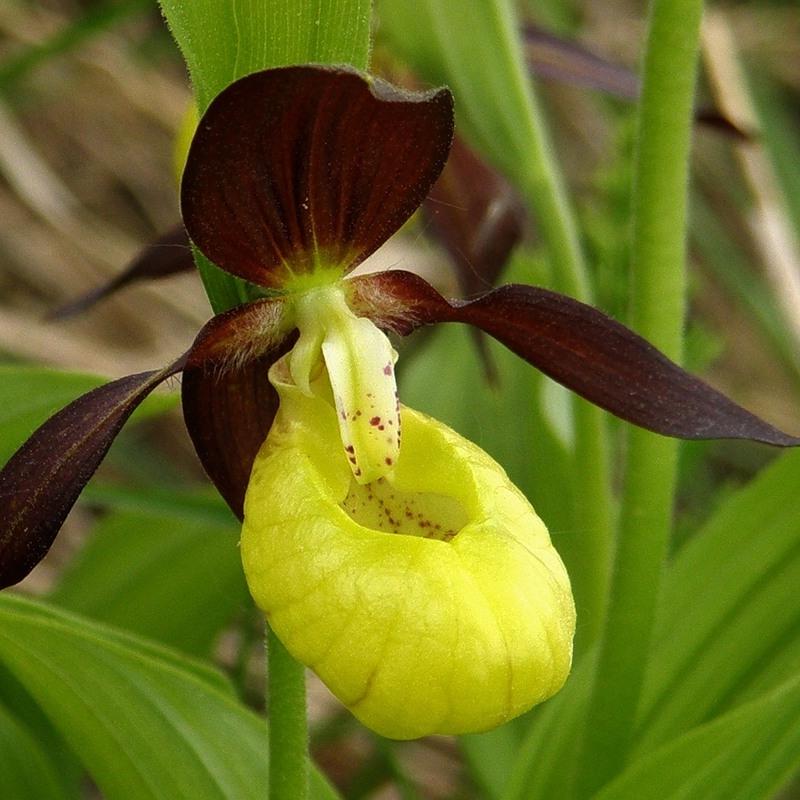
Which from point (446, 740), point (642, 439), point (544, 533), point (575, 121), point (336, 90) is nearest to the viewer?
point (336, 90)

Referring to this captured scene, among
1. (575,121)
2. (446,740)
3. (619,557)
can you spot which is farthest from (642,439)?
(575,121)

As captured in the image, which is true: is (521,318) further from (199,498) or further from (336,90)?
(199,498)

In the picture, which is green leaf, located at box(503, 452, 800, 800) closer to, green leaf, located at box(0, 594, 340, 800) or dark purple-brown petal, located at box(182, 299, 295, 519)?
green leaf, located at box(0, 594, 340, 800)

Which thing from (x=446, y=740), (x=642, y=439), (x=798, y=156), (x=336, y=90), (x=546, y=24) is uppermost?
(x=546, y=24)

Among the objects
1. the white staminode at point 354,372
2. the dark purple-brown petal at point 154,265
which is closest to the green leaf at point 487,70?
the dark purple-brown petal at point 154,265

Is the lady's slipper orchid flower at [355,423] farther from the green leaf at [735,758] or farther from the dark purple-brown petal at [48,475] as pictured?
the green leaf at [735,758]

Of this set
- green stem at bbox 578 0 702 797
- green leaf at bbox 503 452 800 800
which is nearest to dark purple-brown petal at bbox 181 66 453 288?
green stem at bbox 578 0 702 797

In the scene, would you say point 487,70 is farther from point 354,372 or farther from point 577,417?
point 354,372
